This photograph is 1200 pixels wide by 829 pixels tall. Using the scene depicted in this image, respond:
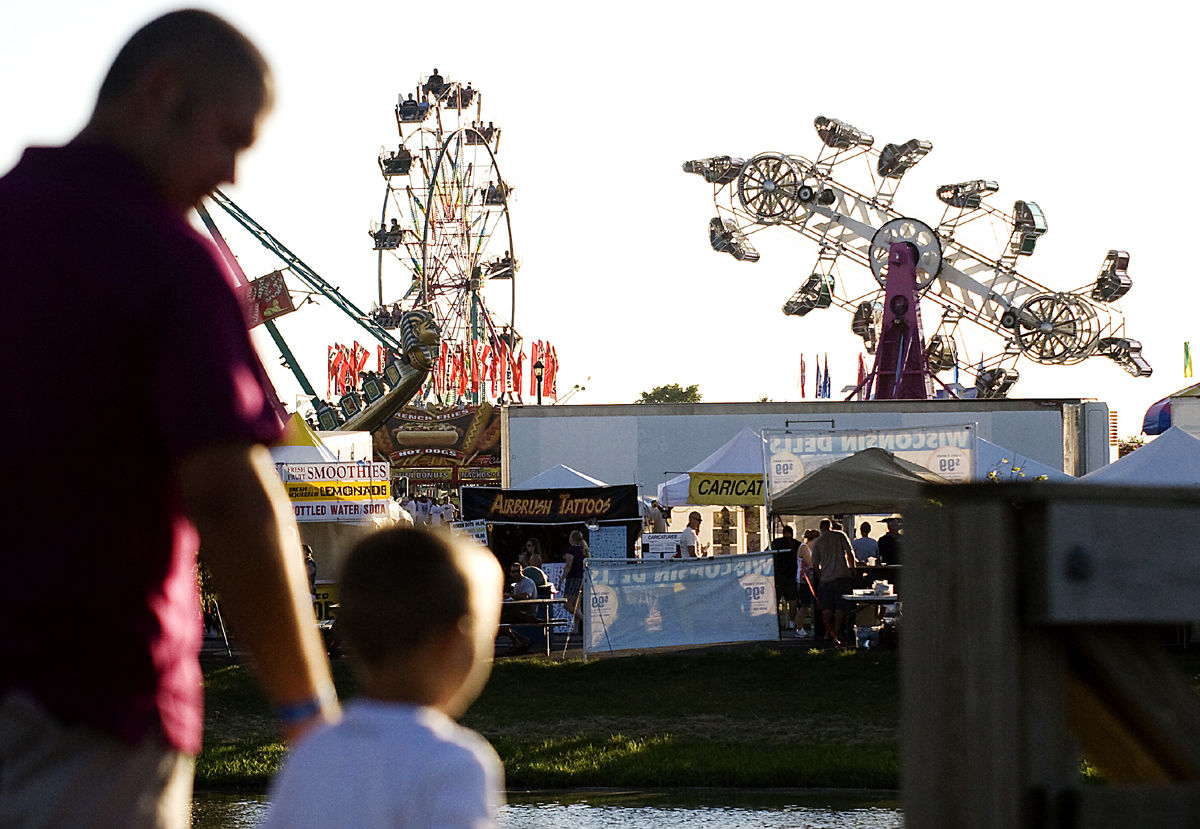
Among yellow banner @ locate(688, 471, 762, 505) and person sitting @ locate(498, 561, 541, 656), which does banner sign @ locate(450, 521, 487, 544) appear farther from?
yellow banner @ locate(688, 471, 762, 505)

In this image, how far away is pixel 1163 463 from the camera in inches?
663

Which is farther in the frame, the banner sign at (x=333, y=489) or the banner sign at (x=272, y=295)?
the banner sign at (x=272, y=295)

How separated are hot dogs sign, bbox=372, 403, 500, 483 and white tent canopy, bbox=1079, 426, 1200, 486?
4212 cm

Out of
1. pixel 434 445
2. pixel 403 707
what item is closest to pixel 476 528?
pixel 403 707

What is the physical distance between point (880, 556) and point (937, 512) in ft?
54.8

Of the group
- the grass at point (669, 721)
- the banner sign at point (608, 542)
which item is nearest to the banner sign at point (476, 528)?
the banner sign at point (608, 542)

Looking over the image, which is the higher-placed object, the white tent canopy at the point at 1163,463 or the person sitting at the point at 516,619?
the white tent canopy at the point at 1163,463

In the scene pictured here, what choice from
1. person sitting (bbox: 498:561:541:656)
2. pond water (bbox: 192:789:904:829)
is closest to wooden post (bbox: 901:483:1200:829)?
pond water (bbox: 192:789:904:829)

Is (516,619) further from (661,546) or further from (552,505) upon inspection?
(552,505)

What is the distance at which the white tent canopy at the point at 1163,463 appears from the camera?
1666 centimetres

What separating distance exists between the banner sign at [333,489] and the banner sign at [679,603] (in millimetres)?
3639

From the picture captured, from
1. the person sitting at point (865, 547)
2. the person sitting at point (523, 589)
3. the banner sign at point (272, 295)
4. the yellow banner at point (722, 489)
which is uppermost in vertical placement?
the banner sign at point (272, 295)

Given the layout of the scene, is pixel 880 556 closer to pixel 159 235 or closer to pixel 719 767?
pixel 719 767

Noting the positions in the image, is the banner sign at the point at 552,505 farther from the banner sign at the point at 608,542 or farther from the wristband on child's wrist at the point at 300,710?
the wristband on child's wrist at the point at 300,710
